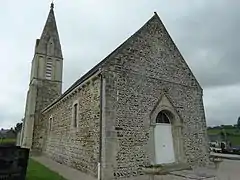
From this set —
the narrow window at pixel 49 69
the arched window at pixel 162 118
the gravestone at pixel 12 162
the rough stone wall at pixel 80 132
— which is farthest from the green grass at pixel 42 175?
the narrow window at pixel 49 69

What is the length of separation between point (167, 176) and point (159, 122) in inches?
137

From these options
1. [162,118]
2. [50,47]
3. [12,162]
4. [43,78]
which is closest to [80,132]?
[162,118]

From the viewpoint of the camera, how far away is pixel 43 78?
84.5ft

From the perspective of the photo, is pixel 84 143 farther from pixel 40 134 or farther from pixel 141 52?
pixel 40 134

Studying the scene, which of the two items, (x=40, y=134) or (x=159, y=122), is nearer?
(x=159, y=122)

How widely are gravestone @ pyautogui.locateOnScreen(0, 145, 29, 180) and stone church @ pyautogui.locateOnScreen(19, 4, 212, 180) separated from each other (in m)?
3.06

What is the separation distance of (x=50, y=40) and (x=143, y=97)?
68.3ft

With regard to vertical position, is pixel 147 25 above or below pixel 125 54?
above

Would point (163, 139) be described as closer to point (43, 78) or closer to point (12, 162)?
point (12, 162)

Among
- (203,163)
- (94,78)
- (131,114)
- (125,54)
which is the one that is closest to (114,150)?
(131,114)

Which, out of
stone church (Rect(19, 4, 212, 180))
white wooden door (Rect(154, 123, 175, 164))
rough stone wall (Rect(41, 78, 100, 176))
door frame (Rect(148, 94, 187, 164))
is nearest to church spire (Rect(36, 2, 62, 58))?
rough stone wall (Rect(41, 78, 100, 176))

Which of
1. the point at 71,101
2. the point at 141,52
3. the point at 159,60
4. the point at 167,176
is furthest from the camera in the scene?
the point at 71,101

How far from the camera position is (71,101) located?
13.7m

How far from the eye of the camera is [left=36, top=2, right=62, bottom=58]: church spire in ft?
89.0
